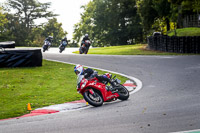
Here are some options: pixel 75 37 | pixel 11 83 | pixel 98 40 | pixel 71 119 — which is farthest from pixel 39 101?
pixel 75 37

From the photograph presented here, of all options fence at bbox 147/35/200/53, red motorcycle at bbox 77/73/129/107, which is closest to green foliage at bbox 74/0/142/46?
fence at bbox 147/35/200/53

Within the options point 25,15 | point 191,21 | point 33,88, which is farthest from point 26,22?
point 33,88

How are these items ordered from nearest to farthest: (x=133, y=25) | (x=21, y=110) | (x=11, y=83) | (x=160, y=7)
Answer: (x=21, y=110), (x=11, y=83), (x=160, y=7), (x=133, y=25)

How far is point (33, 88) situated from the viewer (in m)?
13.0

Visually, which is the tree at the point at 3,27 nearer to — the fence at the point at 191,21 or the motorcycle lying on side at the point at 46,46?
the fence at the point at 191,21

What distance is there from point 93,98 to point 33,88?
4.23 metres

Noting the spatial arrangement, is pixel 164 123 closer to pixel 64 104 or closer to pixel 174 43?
pixel 64 104

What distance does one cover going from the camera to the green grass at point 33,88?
33.2 ft

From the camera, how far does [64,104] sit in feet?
32.8

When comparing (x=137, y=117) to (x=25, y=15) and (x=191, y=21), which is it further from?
(x=25, y=15)

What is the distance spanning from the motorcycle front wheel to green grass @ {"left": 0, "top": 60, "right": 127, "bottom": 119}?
4.47 ft

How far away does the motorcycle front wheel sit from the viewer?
920 centimetres

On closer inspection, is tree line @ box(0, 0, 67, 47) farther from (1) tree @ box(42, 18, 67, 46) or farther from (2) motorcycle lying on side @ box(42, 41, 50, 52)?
(2) motorcycle lying on side @ box(42, 41, 50, 52)

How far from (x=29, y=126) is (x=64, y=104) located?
276cm
